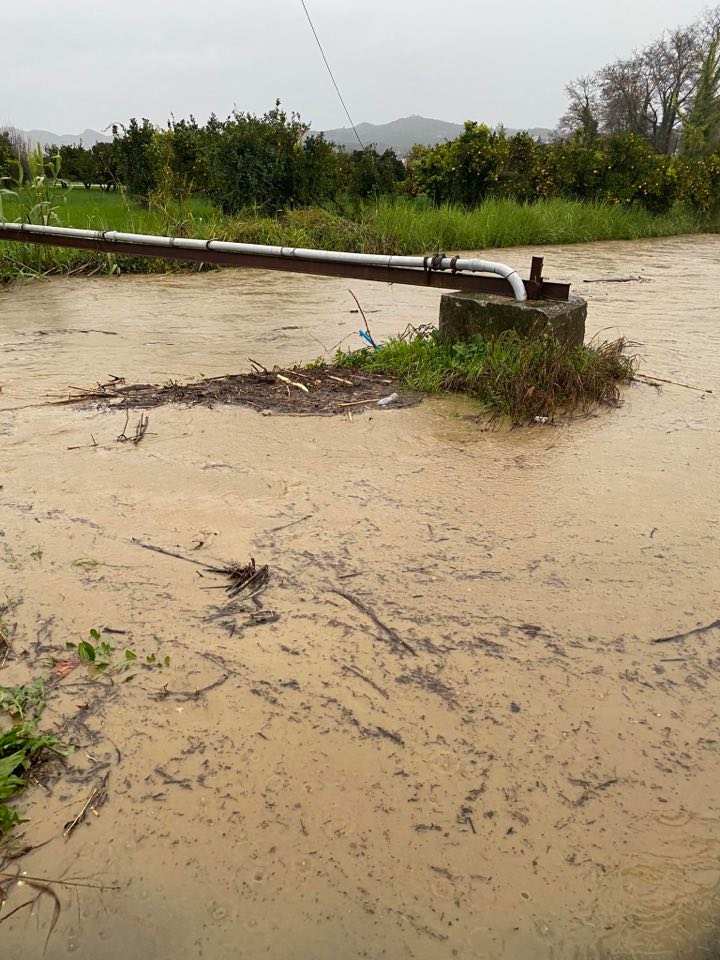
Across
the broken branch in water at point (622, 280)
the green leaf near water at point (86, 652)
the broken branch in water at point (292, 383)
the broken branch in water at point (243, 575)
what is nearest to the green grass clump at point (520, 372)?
the broken branch in water at point (292, 383)

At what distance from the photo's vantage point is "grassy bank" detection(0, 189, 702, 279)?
24.3 ft

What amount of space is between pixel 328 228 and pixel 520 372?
19.0 ft

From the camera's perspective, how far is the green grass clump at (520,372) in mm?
3430

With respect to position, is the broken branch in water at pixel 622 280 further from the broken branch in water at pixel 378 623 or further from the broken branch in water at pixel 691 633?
the broken branch in water at pixel 378 623

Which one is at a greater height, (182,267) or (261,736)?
(182,267)

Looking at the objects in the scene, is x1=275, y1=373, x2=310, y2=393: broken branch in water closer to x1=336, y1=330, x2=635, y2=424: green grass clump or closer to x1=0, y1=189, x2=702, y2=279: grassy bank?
x1=336, y1=330, x2=635, y2=424: green grass clump

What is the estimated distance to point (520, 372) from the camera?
3.47 m

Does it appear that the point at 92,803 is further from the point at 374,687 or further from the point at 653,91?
the point at 653,91

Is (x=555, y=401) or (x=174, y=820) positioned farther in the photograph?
(x=555, y=401)

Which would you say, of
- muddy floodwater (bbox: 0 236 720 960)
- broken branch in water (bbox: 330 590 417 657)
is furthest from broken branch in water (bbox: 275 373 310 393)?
broken branch in water (bbox: 330 590 417 657)

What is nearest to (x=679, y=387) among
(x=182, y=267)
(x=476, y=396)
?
(x=476, y=396)

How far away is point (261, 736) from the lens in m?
1.53

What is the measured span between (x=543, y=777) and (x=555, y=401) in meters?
2.34

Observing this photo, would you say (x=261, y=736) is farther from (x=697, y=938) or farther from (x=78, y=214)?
(x=78, y=214)
